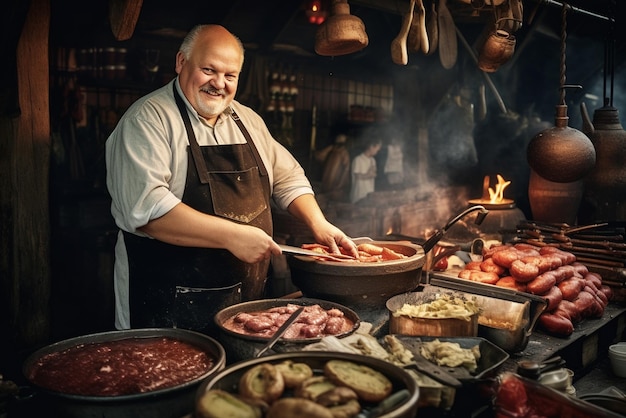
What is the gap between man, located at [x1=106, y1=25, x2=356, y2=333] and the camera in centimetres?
335

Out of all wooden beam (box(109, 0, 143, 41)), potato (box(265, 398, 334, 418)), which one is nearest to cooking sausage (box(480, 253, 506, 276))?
potato (box(265, 398, 334, 418))

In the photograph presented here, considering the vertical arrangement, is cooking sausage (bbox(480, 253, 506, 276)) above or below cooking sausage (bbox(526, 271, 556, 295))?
above

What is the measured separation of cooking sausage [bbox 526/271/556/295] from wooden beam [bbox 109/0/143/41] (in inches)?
122

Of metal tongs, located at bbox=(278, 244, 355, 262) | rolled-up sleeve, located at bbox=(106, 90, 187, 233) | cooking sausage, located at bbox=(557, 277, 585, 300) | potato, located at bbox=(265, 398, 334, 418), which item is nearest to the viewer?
potato, located at bbox=(265, 398, 334, 418)

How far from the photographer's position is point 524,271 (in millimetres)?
4070

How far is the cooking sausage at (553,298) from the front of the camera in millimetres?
3911

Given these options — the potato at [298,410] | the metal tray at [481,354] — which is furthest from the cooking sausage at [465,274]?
the potato at [298,410]

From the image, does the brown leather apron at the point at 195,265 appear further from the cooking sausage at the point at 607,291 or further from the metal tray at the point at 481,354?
the cooking sausage at the point at 607,291

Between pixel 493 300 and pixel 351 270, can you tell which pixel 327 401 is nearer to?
pixel 351 270

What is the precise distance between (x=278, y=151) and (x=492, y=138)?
7.07m

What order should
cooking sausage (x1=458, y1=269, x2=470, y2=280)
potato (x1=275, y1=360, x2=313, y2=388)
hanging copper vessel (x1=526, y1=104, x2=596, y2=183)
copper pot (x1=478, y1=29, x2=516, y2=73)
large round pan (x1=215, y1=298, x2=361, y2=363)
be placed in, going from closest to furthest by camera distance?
potato (x1=275, y1=360, x2=313, y2=388), large round pan (x1=215, y1=298, x2=361, y2=363), cooking sausage (x1=458, y1=269, x2=470, y2=280), hanging copper vessel (x1=526, y1=104, x2=596, y2=183), copper pot (x1=478, y1=29, x2=516, y2=73)

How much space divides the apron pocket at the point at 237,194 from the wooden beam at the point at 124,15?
3.24 ft

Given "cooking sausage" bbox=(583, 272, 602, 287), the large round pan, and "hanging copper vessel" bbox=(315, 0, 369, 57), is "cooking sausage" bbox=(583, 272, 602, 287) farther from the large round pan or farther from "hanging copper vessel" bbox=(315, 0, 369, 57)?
"hanging copper vessel" bbox=(315, 0, 369, 57)

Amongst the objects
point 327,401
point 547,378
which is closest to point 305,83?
point 547,378
